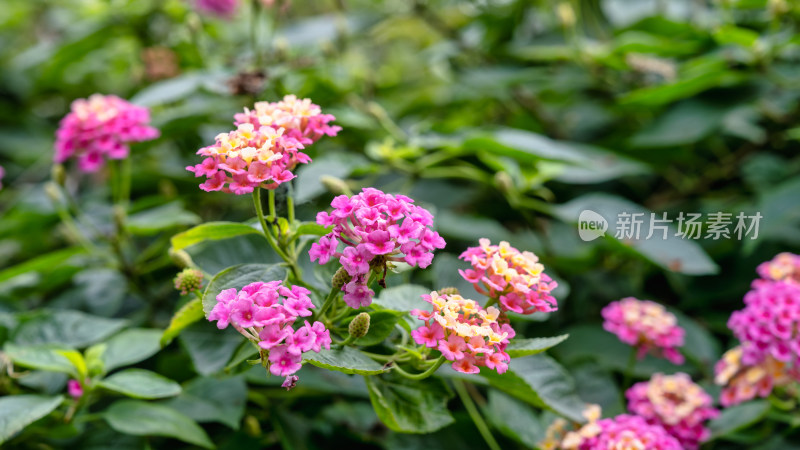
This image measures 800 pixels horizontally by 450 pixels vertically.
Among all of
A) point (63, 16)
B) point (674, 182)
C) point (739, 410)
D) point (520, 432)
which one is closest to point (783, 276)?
point (739, 410)

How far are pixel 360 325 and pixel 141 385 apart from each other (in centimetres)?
33

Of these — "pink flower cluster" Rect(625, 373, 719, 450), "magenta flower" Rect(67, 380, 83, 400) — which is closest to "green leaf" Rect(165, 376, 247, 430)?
"magenta flower" Rect(67, 380, 83, 400)

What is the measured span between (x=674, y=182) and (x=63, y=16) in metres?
2.04

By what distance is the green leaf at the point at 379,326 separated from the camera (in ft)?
2.01

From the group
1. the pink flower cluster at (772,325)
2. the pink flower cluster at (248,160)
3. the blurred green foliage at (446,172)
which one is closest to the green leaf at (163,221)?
the blurred green foliage at (446,172)

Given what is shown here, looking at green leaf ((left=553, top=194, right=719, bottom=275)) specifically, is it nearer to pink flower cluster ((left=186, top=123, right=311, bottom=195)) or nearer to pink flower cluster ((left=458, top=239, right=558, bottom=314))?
pink flower cluster ((left=458, top=239, right=558, bottom=314))

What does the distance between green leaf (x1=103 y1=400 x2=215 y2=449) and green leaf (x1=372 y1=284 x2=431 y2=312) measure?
11.1 inches

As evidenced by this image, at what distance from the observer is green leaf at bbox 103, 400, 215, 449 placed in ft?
2.46

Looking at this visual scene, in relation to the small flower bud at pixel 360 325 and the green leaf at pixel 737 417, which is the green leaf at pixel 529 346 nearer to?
the small flower bud at pixel 360 325

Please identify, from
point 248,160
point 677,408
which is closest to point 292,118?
point 248,160

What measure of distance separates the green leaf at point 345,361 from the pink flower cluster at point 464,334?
5cm

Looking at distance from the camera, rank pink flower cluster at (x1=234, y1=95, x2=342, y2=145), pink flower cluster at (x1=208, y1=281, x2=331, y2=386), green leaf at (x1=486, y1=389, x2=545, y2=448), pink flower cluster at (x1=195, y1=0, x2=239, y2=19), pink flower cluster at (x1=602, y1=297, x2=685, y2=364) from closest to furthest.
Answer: pink flower cluster at (x1=208, y1=281, x2=331, y2=386)
pink flower cluster at (x1=234, y1=95, x2=342, y2=145)
green leaf at (x1=486, y1=389, x2=545, y2=448)
pink flower cluster at (x1=602, y1=297, x2=685, y2=364)
pink flower cluster at (x1=195, y1=0, x2=239, y2=19)

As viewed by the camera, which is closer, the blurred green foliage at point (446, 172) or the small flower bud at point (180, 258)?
the small flower bud at point (180, 258)

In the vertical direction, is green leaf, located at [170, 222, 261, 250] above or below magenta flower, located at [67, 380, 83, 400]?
above
